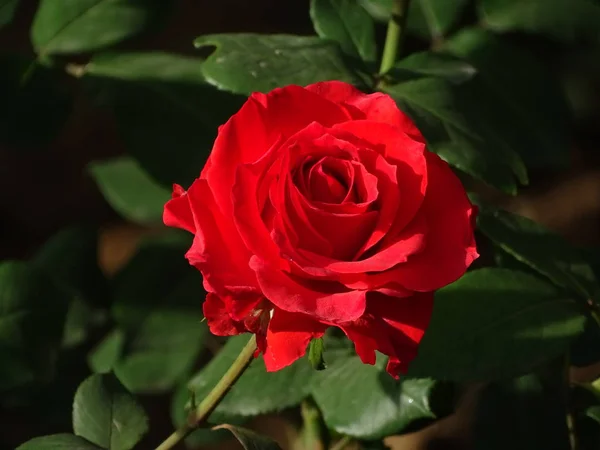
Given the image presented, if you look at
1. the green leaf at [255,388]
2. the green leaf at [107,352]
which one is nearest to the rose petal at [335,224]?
the green leaf at [255,388]

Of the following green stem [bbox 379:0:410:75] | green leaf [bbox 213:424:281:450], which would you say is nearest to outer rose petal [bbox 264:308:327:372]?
green leaf [bbox 213:424:281:450]

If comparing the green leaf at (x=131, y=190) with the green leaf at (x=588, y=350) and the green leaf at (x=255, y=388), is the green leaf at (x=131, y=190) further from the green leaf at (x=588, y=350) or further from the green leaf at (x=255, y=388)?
the green leaf at (x=588, y=350)

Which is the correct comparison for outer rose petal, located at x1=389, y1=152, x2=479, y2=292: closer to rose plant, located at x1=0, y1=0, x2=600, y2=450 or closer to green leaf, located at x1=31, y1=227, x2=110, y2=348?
rose plant, located at x1=0, y1=0, x2=600, y2=450

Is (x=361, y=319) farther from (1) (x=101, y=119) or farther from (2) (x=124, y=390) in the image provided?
(1) (x=101, y=119)

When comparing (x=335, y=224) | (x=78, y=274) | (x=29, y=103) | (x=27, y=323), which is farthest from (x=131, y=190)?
(x=335, y=224)

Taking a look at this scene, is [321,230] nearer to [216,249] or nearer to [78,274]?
[216,249]

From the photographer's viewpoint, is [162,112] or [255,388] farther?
[162,112]
